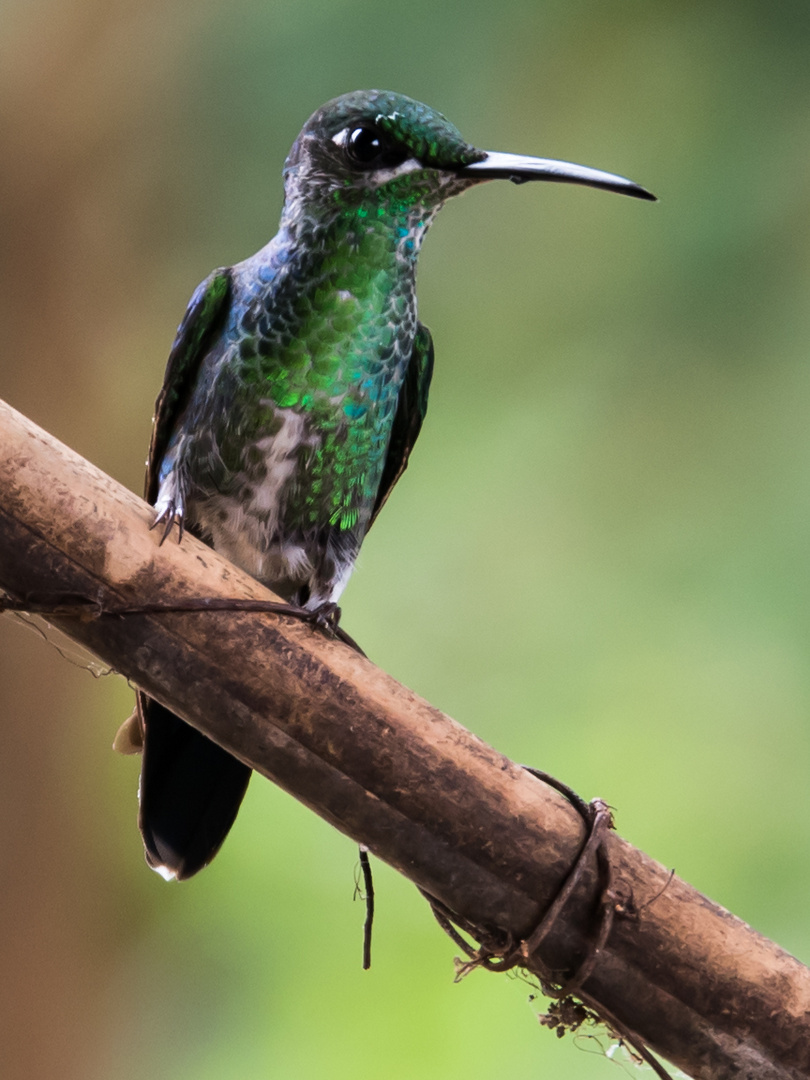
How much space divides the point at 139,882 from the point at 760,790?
121 cm

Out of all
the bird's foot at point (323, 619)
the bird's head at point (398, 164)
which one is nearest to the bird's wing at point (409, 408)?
the bird's head at point (398, 164)

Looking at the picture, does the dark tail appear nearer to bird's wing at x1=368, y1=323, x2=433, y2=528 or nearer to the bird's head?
bird's wing at x1=368, y1=323, x2=433, y2=528

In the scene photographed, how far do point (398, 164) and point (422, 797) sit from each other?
0.63 meters

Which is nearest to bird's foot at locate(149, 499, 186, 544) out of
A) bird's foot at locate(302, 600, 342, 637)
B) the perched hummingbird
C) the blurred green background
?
the perched hummingbird

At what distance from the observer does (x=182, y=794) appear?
115 centimetres

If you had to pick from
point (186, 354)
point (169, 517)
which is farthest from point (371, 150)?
point (169, 517)

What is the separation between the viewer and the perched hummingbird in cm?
114

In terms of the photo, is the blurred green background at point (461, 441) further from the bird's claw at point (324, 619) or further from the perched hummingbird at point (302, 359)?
the bird's claw at point (324, 619)

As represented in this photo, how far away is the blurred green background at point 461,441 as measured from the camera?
6.78 ft

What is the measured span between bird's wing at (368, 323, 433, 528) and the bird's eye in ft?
0.59

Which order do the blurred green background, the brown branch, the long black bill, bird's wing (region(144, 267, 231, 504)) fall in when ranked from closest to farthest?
the brown branch < the long black bill < bird's wing (region(144, 267, 231, 504)) < the blurred green background

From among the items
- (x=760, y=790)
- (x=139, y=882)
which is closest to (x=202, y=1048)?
(x=139, y=882)

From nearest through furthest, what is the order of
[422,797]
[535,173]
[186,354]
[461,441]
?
[422,797] < [535,173] < [186,354] < [461,441]

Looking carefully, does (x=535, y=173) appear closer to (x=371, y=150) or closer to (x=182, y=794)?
(x=371, y=150)
